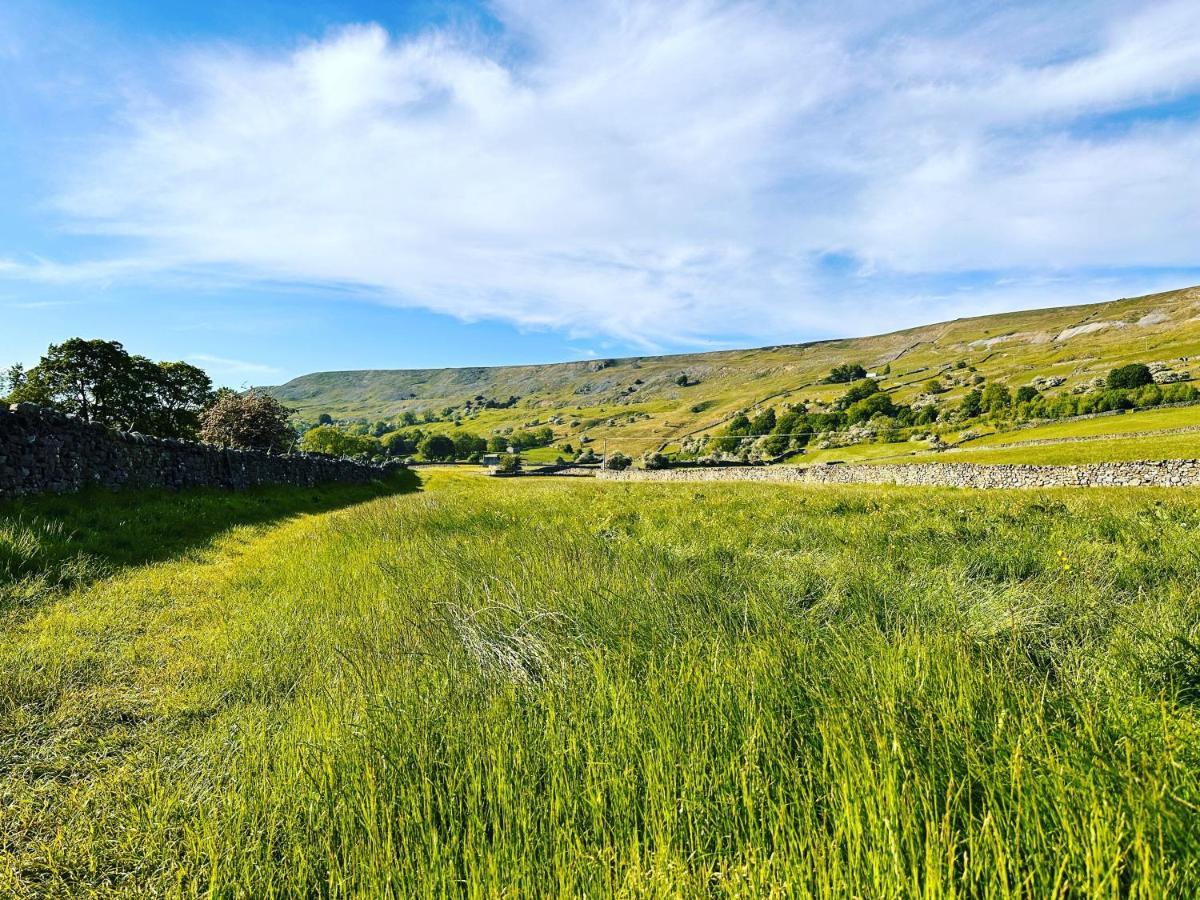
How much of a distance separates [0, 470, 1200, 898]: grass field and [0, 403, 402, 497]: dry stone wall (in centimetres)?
687

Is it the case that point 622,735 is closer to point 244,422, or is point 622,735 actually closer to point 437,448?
point 244,422

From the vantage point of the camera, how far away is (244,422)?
4831 cm

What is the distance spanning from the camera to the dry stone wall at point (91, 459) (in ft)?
35.3

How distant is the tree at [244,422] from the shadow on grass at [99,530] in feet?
119

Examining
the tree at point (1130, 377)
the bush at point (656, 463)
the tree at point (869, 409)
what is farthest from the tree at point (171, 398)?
the tree at point (1130, 377)

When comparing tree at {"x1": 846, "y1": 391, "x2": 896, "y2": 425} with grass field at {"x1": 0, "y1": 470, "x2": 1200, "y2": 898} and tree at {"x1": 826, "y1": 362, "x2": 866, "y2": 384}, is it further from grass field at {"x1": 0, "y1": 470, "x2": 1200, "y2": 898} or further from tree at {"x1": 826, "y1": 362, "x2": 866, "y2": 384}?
grass field at {"x1": 0, "y1": 470, "x2": 1200, "y2": 898}

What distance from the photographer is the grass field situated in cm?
179

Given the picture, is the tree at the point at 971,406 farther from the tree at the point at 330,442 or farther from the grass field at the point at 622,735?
the tree at the point at 330,442

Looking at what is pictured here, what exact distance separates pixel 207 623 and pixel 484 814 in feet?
16.7

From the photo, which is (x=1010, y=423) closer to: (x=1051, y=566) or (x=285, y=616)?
(x=1051, y=566)

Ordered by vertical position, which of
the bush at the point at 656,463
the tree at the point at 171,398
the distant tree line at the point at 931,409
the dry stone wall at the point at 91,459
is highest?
the tree at the point at 171,398

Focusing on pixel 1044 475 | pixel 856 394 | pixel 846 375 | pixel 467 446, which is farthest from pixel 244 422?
pixel 846 375

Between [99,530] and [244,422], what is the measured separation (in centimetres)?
4488

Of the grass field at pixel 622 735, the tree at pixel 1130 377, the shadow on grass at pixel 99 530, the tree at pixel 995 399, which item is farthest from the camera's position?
the tree at pixel 995 399
